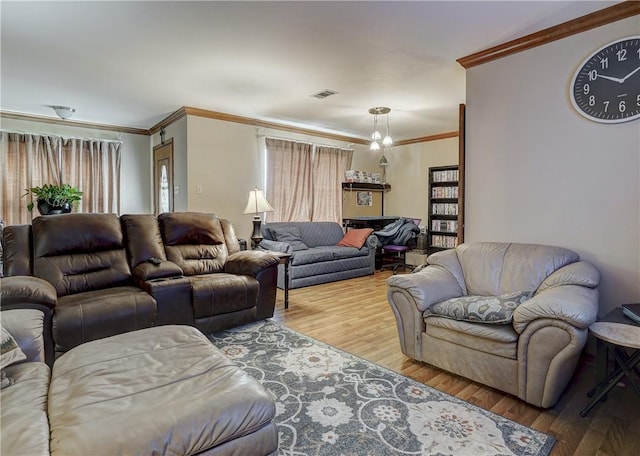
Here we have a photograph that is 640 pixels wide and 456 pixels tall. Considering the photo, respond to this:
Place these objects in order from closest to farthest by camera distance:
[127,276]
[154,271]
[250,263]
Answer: [154,271] < [127,276] < [250,263]

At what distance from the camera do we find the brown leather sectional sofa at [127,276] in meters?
2.27

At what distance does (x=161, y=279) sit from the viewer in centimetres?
281

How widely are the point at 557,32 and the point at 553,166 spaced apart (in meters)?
0.98

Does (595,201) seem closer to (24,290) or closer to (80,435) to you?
(80,435)

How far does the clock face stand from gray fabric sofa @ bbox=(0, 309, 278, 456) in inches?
112

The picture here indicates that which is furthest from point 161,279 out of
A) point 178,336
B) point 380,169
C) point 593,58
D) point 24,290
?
point 380,169

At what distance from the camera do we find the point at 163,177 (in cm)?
564

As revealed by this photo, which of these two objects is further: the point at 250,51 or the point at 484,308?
the point at 250,51

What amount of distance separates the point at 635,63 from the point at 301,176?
438 cm

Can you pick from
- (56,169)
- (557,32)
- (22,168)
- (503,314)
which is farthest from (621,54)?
(22,168)

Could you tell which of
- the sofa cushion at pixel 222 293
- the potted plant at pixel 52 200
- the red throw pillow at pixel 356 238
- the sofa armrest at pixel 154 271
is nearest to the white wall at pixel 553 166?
the sofa cushion at pixel 222 293

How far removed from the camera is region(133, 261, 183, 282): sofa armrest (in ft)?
9.20

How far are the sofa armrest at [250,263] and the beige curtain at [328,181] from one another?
2.78 m

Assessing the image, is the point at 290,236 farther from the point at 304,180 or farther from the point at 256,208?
the point at 304,180
